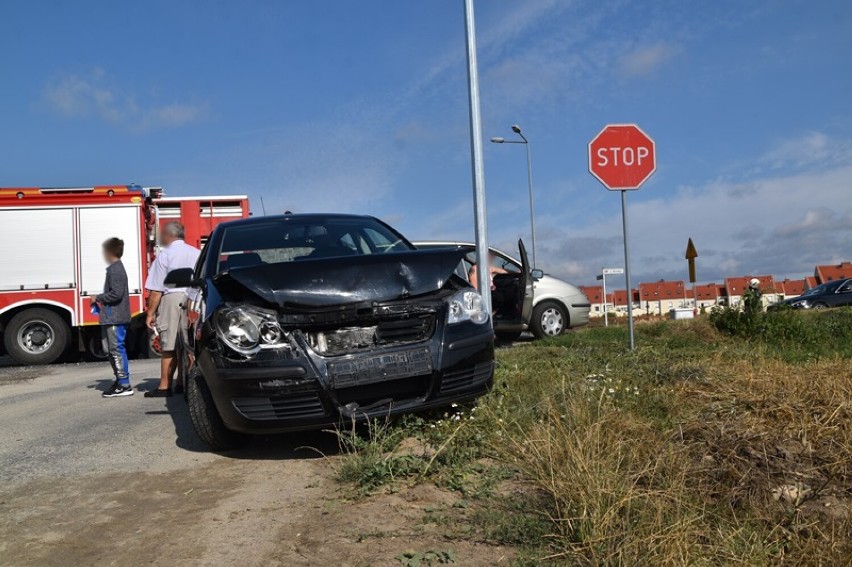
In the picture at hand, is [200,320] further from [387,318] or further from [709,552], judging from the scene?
[709,552]

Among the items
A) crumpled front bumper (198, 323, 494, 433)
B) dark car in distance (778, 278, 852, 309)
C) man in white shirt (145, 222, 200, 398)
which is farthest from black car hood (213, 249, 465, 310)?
dark car in distance (778, 278, 852, 309)

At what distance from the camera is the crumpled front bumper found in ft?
13.7

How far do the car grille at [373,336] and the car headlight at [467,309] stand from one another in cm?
17

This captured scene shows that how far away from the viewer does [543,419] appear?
14.3ft

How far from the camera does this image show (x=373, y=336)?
4.33 metres

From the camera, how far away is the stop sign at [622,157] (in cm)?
891

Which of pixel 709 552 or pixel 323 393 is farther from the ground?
pixel 323 393

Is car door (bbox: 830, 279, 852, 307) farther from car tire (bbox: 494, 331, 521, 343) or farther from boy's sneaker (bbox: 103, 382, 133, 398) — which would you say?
boy's sneaker (bbox: 103, 382, 133, 398)

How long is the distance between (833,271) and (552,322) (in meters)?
38.7

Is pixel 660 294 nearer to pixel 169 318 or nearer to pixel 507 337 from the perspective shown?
pixel 507 337

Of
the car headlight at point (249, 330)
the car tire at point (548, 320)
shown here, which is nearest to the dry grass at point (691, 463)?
the car headlight at point (249, 330)

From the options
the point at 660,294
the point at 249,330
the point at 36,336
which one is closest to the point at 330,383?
the point at 249,330

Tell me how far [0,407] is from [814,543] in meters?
7.73

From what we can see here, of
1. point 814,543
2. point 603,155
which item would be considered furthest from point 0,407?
point 814,543
